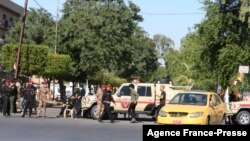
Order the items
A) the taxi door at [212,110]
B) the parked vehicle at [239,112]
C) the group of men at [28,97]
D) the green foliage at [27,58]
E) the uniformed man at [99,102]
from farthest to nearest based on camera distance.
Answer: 1. the green foliage at [27,58]
2. the group of men at [28,97]
3. the parked vehicle at [239,112]
4. the uniformed man at [99,102]
5. the taxi door at [212,110]

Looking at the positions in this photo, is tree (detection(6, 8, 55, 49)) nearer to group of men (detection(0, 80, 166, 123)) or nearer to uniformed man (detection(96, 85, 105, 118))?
group of men (detection(0, 80, 166, 123))

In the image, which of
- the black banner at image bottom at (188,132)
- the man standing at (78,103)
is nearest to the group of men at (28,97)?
the man standing at (78,103)

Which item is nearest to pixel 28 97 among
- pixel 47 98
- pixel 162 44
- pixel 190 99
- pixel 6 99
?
pixel 6 99

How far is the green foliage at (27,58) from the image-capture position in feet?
141

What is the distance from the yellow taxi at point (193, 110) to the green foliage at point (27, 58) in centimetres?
2422

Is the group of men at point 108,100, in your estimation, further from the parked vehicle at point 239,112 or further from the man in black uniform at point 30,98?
the parked vehicle at point 239,112

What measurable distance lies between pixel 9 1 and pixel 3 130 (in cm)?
6295

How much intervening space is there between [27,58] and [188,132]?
38.4 metres

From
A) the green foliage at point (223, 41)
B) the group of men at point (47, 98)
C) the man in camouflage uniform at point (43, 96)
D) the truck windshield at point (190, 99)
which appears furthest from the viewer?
the green foliage at point (223, 41)

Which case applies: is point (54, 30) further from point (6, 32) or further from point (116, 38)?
point (6, 32)

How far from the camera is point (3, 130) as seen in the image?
1783 cm

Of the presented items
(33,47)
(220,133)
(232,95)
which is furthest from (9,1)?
(220,133)

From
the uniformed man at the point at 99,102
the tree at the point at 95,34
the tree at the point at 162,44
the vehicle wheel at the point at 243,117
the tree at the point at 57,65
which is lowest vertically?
the vehicle wheel at the point at 243,117

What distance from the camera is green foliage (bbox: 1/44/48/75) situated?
4297 cm
